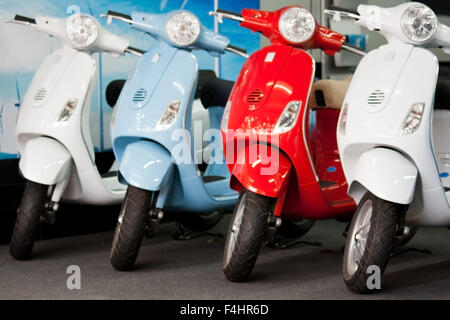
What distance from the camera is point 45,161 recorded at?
11.0ft

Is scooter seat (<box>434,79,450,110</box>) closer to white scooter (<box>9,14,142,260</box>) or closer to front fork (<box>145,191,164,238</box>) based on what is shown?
front fork (<box>145,191,164,238</box>)

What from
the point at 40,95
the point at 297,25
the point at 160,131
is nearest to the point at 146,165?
the point at 160,131

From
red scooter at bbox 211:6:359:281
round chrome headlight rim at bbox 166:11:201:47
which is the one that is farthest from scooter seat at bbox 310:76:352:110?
round chrome headlight rim at bbox 166:11:201:47

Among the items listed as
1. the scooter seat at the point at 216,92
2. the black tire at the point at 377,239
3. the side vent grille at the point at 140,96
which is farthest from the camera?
→ the scooter seat at the point at 216,92

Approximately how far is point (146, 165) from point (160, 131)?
183 millimetres

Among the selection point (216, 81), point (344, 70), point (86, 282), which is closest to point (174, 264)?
point (86, 282)

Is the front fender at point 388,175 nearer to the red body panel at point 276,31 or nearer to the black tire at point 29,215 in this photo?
the red body panel at point 276,31

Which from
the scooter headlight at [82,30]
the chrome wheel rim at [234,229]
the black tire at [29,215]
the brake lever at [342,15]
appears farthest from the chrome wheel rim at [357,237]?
the scooter headlight at [82,30]

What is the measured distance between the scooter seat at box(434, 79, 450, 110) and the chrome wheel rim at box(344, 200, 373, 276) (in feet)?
2.14

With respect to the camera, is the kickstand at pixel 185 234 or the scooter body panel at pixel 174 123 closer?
the scooter body panel at pixel 174 123

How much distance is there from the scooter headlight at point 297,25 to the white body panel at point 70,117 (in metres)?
0.96

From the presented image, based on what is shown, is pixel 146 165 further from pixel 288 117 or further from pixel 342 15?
pixel 342 15

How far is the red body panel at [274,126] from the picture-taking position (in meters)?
2.93

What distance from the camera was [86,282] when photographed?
9.86ft
